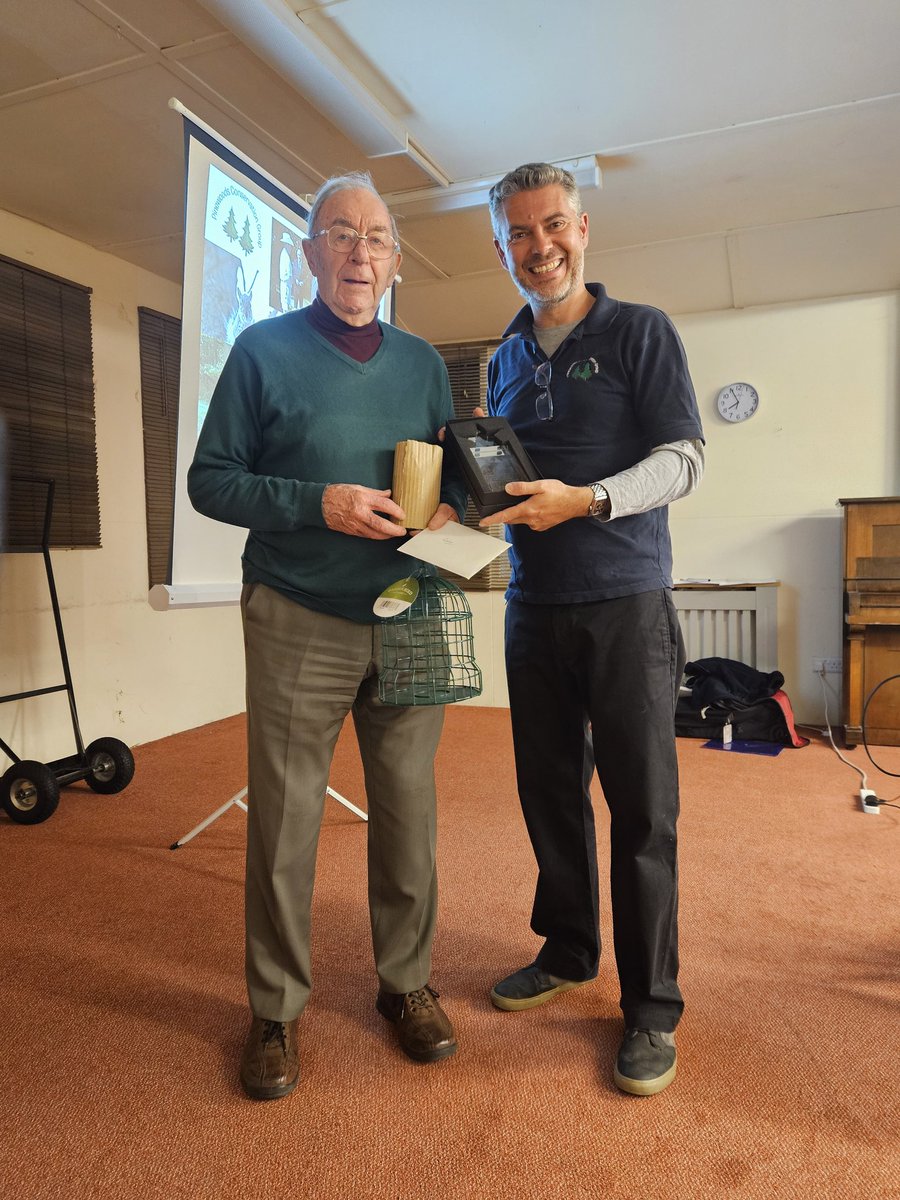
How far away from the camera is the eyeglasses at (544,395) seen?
1553 mm

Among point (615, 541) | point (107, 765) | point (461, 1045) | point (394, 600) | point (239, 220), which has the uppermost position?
point (239, 220)

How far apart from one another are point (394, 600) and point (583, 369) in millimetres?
560

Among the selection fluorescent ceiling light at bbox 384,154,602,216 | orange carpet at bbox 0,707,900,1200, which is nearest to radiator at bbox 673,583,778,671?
orange carpet at bbox 0,707,900,1200

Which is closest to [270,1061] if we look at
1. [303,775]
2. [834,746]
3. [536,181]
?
[303,775]

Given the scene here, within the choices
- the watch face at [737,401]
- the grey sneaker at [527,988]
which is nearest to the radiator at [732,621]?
the watch face at [737,401]

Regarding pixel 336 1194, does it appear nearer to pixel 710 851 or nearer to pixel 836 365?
pixel 710 851

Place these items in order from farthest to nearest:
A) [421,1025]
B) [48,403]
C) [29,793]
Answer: [48,403]
[29,793]
[421,1025]

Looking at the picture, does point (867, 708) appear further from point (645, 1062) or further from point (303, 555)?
point (303, 555)

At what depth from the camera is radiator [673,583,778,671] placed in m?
4.68

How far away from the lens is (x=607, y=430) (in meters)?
1.52

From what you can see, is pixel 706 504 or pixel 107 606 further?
pixel 706 504

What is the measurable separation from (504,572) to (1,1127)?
4.29 m

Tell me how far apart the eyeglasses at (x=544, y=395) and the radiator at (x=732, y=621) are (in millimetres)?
3288

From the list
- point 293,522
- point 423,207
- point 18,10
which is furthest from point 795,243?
point 293,522
